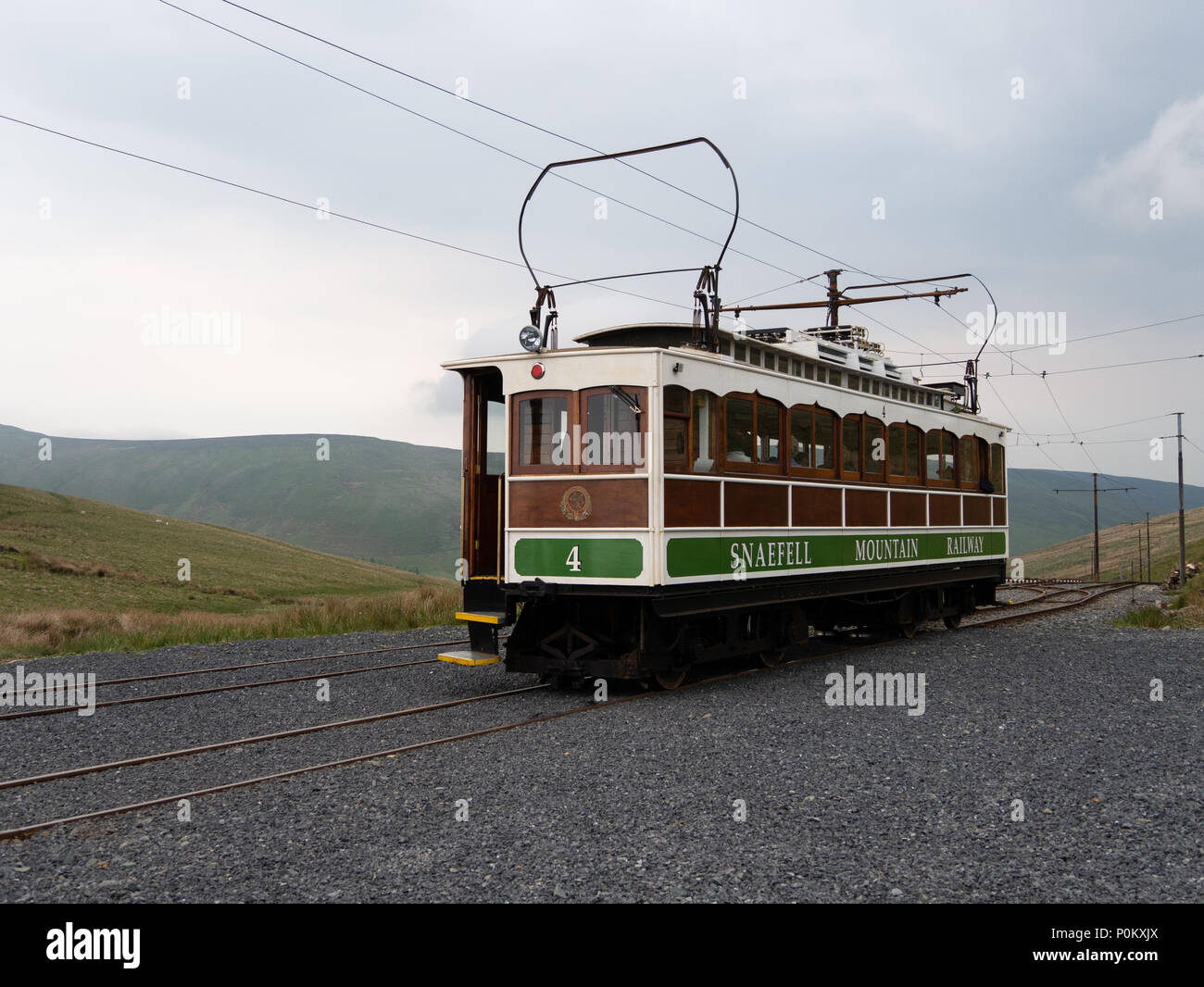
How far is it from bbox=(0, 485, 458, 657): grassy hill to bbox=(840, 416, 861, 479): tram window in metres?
8.76

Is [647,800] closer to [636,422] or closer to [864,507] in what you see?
[636,422]

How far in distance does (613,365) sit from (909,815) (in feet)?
17.8

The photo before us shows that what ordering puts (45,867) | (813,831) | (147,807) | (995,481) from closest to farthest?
(45,867)
(813,831)
(147,807)
(995,481)

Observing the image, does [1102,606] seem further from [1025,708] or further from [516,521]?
[516,521]

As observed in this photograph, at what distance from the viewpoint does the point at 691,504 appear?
33.2 feet

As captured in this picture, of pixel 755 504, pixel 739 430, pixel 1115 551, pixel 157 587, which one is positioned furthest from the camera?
pixel 1115 551

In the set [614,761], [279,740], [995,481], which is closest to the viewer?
[614,761]

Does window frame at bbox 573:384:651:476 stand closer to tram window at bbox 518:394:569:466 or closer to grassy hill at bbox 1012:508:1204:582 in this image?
tram window at bbox 518:394:569:466

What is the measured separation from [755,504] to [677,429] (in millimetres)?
1658

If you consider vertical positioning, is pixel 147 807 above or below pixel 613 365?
below

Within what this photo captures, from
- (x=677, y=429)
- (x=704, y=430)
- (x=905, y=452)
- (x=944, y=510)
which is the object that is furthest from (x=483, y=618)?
(x=944, y=510)

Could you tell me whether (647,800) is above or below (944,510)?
below

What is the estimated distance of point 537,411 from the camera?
10.4 metres
